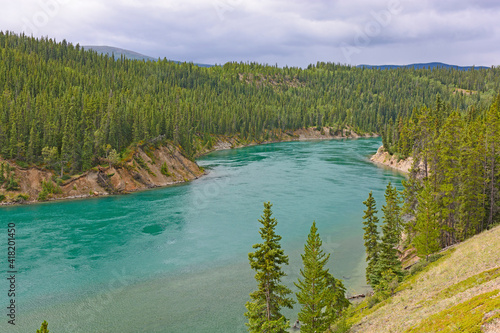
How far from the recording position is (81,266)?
156ft

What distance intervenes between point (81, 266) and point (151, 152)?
201 feet

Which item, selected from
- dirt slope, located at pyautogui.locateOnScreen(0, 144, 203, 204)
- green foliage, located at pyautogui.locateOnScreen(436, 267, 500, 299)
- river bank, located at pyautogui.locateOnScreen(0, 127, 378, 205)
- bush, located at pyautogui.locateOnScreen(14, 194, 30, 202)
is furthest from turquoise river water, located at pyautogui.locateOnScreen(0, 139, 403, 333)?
green foliage, located at pyautogui.locateOnScreen(436, 267, 500, 299)

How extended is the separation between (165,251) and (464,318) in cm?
4276

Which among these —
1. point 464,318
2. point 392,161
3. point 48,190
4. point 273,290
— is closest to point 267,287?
point 273,290

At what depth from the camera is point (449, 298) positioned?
83.5ft

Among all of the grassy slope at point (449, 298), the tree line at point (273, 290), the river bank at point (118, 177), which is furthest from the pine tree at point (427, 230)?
the river bank at point (118, 177)

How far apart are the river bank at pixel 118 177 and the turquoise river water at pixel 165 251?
14.3 feet

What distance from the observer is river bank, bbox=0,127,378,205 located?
8025 centimetres

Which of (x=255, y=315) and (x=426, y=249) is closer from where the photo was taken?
(x=255, y=315)

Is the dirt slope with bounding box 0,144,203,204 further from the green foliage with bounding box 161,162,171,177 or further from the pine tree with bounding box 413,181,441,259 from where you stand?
the pine tree with bounding box 413,181,441,259

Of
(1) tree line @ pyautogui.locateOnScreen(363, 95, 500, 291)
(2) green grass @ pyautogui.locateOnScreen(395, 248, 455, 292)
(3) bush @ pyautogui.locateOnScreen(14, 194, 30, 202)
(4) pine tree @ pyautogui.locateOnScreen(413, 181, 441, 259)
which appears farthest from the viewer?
(3) bush @ pyautogui.locateOnScreen(14, 194, 30, 202)

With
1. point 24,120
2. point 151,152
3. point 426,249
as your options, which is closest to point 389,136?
point 151,152

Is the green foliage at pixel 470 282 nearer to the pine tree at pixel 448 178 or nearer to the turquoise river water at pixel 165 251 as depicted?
the turquoise river water at pixel 165 251

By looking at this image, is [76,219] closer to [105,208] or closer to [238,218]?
[105,208]
